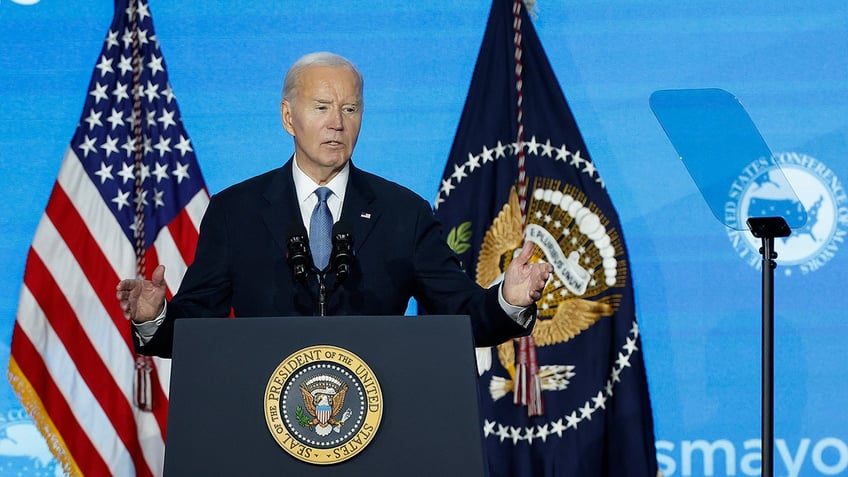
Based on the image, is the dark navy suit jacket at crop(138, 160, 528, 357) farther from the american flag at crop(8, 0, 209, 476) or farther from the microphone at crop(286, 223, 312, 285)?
the american flag at crop(8, 0, 209, 476)

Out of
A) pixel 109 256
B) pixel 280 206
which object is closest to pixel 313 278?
pixel 280 206

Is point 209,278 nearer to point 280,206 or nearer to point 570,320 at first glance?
point 280,206

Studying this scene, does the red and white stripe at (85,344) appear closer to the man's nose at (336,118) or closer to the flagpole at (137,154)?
the flagpole at (137,154)

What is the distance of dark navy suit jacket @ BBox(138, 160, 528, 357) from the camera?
90.7 inches

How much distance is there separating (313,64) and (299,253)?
0.62 m

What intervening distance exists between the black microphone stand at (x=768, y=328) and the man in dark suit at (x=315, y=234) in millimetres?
1175

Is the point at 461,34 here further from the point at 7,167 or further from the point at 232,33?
the point at 7,167

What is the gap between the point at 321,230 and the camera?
7.73ft

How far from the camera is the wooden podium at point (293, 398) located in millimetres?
1657

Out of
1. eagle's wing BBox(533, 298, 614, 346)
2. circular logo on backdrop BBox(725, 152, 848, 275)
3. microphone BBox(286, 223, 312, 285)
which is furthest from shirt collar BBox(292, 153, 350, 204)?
circular logo on backdrop BBox(725, 152, 848, 275)

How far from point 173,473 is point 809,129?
308 cm

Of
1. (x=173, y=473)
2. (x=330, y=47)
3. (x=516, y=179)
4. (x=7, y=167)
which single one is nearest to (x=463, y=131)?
(x=516, y=179)

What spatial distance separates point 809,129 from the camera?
3.89m

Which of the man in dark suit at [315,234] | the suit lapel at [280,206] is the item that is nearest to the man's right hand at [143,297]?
the man in dark suit at [315,234]
